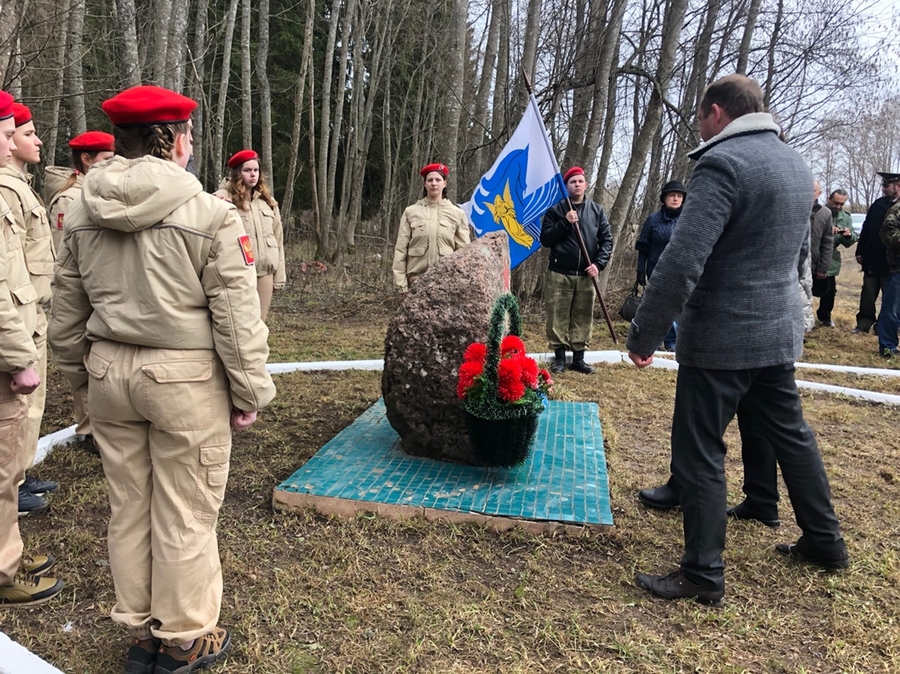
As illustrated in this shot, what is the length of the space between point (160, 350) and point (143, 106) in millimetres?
729

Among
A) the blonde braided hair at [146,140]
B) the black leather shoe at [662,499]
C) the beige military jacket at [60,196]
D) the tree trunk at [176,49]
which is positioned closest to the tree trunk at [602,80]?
the tree trunk at [176,49]

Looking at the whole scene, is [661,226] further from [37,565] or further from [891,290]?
[37,565]

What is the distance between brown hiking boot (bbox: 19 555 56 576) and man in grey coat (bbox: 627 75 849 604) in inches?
100

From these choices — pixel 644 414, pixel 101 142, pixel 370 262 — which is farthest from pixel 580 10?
pixel 101 142

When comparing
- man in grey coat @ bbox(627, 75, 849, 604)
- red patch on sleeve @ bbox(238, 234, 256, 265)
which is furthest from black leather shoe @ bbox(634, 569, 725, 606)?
red patch on sleeve @ bbox(238, 234, 256, 265)

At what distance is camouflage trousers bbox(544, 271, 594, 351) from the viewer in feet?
20.9

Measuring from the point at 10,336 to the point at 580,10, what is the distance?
10.3m

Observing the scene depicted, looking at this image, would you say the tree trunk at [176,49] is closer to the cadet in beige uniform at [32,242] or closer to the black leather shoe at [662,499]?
the cadet in beige uniform at [32,242]

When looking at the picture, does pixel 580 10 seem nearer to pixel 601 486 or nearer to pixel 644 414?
pixel 644 414

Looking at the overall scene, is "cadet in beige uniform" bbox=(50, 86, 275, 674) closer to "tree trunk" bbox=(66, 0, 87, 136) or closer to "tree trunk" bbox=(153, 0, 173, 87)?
"tree trunk" bbox=(153, 0, 173, 87)

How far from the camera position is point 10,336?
2254 mm

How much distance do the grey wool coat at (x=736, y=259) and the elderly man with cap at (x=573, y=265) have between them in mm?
3568

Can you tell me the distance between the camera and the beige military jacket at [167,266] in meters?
1.88

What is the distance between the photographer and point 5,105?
2465 mm
